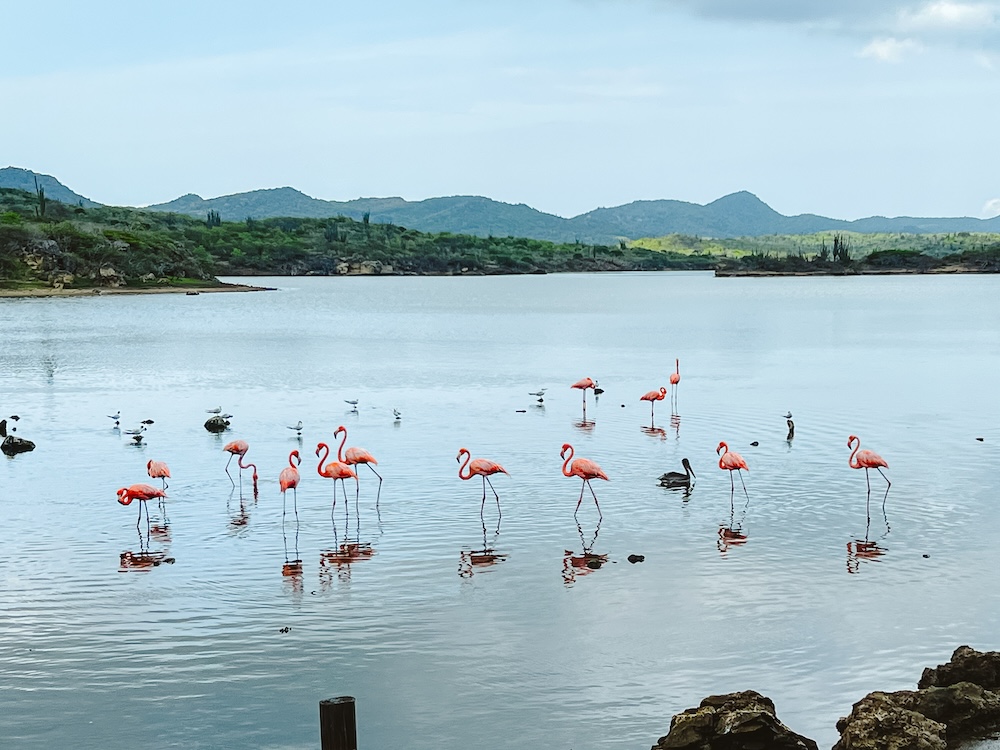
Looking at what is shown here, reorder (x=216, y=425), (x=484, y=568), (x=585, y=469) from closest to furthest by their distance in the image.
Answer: (x=484, y=568) < (x=585, y=469) < (x=216, y=425)

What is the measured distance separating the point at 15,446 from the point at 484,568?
13356 millimetres

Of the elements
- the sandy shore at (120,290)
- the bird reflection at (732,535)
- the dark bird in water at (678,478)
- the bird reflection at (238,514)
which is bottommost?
the bird reflection at (732,535)

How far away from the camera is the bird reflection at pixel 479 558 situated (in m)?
15.0

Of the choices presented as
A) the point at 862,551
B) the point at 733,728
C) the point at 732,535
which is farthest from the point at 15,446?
the point at 733,728

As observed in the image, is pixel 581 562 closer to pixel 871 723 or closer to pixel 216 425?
pixel 871 723

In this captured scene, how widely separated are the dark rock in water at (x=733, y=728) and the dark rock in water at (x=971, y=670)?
1.69 metres

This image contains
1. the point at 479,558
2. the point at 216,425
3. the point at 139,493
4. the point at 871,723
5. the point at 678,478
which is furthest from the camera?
the point at 216,425

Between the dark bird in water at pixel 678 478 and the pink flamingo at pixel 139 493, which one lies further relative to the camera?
the dark bird in water at pixel 678 478

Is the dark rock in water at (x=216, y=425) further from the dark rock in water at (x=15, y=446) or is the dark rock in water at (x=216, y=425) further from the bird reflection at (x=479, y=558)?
the bird reflection at (x=479, y=558)

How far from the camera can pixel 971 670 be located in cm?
986

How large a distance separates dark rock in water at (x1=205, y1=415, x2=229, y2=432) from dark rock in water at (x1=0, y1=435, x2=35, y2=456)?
4.07 metres

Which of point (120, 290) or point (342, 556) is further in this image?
point (120, 290)

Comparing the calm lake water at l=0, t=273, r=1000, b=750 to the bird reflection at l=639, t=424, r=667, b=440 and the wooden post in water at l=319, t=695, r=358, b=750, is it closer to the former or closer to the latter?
the bird reflection at l=639, t=424, r=667, b=440

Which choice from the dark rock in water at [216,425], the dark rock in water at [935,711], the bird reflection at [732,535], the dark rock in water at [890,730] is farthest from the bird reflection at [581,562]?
Result: the dark rock in water at [216,425]
